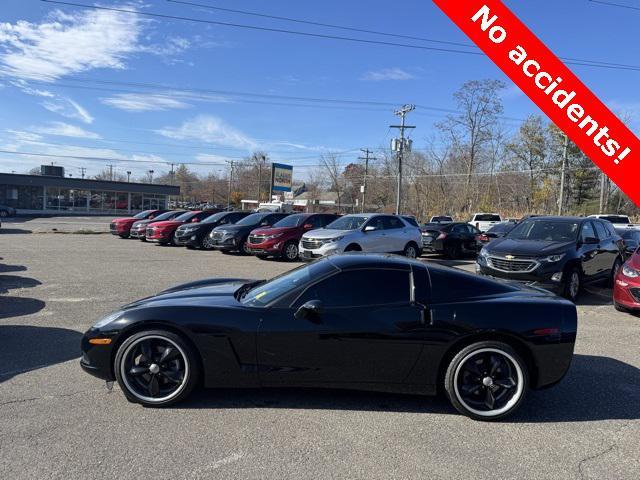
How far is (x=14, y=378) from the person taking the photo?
4699mm

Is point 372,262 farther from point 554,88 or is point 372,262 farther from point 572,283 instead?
point 572,283

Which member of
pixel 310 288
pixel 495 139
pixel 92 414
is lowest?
pixel 92 414

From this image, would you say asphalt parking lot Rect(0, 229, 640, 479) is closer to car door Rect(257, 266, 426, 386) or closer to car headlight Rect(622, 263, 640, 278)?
car door Rect(257, 266, 426, 386)

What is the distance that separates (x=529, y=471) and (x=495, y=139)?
61774 millimetres

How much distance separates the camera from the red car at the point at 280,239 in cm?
1609

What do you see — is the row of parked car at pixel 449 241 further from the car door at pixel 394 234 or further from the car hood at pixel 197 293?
the car hood at pixel 197 293

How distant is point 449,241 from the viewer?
59.6ft

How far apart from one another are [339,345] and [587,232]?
8.31 metres

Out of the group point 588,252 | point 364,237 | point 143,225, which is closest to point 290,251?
point 364,237

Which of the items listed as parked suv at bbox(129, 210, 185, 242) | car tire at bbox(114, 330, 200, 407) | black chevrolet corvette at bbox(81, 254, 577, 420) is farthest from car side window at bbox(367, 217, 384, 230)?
parked suv at bbox(129, 210, 185, 242)

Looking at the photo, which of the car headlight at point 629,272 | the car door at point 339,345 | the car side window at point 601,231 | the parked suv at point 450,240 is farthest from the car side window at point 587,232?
the parked suv at point 450,240

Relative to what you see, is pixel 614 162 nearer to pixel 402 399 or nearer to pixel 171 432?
pixel 402 399

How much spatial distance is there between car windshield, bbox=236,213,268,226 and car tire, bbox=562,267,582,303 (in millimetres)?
12113

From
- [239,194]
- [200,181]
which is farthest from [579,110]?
[200,181]
